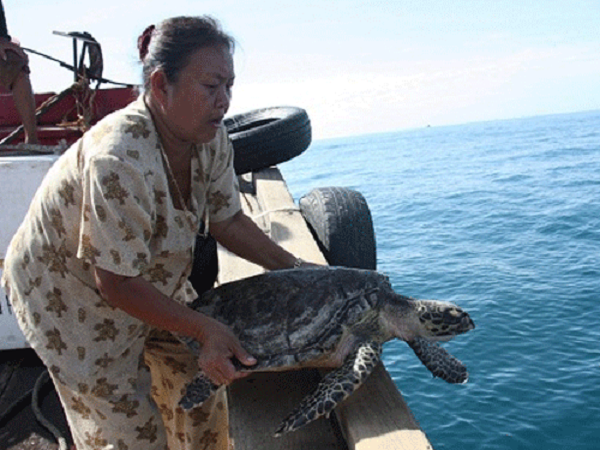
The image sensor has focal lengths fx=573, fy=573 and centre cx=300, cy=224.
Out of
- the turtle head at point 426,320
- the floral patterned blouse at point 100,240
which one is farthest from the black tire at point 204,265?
the turtle head at point 426,320

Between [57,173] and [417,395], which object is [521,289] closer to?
[417,395]

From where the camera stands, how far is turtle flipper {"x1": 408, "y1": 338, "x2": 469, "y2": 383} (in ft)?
8.07

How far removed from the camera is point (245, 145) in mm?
5227

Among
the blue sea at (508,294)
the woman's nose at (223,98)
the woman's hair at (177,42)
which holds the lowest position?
the blue sea at (508,294)

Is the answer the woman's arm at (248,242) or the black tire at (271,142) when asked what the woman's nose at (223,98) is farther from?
the black tire at (271,142)

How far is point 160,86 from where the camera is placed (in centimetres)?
176

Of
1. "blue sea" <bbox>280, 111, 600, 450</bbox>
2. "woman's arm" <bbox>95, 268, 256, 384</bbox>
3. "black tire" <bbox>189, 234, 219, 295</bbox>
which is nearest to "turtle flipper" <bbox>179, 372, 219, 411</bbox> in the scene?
"woman's arm" <bbox>95, 268, 256, 384</bbox>

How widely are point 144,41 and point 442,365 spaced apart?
1.75 metres

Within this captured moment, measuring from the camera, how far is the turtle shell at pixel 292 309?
2.27 meters

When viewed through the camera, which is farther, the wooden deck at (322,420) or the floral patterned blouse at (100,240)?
the wooden deck at (322,420)

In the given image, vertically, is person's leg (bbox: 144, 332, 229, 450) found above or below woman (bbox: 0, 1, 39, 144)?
below

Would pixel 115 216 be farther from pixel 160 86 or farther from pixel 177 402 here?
pixel 177 402

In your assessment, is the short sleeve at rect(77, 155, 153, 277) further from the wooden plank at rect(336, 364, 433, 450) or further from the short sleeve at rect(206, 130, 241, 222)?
the wooden plank at rect(336, 364, 433, 450)

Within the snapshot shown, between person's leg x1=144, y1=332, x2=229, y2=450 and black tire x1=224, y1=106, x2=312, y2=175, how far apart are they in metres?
3.03
